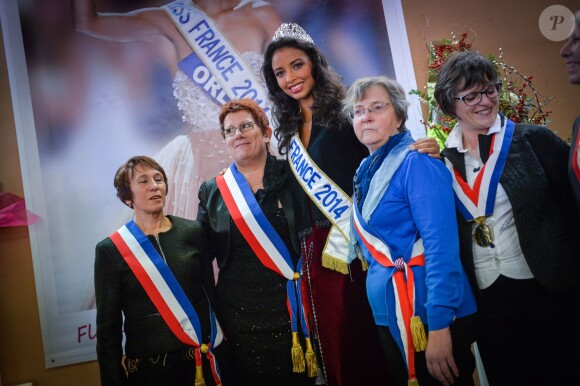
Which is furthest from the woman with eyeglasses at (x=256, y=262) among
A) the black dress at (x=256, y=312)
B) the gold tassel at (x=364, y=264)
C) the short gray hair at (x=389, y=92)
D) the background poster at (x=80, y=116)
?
the background poster at (x=80, y=116)

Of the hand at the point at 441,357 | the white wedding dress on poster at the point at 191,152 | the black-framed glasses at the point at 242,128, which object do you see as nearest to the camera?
the hand at the point at 441,357

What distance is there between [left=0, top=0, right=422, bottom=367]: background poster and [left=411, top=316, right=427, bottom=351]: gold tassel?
1.80 meters

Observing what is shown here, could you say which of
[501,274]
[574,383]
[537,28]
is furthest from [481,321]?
[537,28]

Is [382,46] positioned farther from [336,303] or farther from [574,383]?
[574,383]

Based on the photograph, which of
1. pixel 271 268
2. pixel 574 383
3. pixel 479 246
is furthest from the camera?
pixel 271 268

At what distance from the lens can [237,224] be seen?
1.76m

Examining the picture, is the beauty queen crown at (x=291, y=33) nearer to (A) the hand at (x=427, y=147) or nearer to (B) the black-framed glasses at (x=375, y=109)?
(B) the black-framed glasses at (x=375, y=109)

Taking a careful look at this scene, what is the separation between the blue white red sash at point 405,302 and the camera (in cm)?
121

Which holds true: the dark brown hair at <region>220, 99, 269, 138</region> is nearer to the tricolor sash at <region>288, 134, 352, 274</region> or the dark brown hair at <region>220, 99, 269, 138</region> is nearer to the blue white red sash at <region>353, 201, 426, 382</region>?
the tricolor sash at <region>288, 134, 352, 274</region>

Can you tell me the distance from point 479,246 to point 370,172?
44 centimetres

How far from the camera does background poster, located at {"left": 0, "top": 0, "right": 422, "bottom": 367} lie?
8.21ft

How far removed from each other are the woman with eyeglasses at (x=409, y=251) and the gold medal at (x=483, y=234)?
0.43 feet

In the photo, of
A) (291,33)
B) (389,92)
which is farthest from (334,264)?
(291,33)

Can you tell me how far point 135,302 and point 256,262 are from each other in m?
0.53
